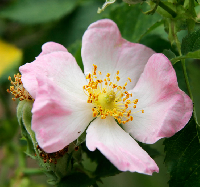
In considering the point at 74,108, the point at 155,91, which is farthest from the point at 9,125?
the point at 155,91

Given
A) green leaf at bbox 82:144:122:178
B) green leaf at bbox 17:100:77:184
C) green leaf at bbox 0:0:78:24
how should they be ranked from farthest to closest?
1. green leaf at bbox 0:0:78:24
2. green leaf at bbox 82:144:122:178
3. green leaf at bbox 17:100:77:184

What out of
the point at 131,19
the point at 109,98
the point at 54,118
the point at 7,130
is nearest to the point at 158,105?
the point at 109,98

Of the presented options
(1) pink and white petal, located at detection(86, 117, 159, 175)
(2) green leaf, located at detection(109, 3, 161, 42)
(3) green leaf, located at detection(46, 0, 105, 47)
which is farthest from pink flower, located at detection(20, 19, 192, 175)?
(3) green leaf, located at detection(46, 0, 105, 47)

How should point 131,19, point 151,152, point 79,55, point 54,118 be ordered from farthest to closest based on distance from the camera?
point 131,19 < point 79,55 < point 151,152 < point 54,118

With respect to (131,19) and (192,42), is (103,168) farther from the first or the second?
(131,19)

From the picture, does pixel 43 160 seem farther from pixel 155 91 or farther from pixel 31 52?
pixel 31 52

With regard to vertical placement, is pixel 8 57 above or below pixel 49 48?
below

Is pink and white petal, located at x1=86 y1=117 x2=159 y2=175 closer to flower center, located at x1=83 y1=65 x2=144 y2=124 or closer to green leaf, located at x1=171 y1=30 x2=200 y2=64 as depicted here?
flower center, located at x1=83 y1=65 x2=144 y2=124
